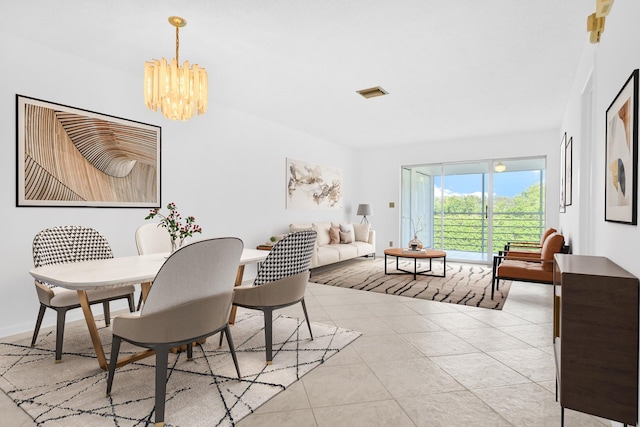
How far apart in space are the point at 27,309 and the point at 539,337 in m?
4.38

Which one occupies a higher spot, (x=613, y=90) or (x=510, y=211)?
(x=613, y=90)

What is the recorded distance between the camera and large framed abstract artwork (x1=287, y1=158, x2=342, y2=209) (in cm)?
616

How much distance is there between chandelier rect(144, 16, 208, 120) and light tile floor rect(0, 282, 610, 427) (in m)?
2.01

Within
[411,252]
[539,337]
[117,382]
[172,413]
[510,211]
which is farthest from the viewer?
[510,211]

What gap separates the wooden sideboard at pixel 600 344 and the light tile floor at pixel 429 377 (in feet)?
1.31

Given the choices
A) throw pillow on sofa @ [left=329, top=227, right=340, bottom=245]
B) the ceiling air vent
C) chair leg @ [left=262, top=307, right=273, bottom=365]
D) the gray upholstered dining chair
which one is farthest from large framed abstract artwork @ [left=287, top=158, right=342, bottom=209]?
the gray upholstered dining chair

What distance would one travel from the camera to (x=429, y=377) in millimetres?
2201

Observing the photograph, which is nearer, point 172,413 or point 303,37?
point 172,413

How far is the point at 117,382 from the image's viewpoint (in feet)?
6.97

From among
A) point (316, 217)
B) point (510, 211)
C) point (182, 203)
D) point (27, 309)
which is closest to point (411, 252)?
point (316, 217)

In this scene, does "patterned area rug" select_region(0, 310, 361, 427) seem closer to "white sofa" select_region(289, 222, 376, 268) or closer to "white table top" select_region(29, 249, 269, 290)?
"white table top" select_region(29, 249, 269, 290)

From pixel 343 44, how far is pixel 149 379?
9.59 ft

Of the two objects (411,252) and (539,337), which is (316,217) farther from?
(539,337)

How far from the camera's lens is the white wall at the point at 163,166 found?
9.64 feet
